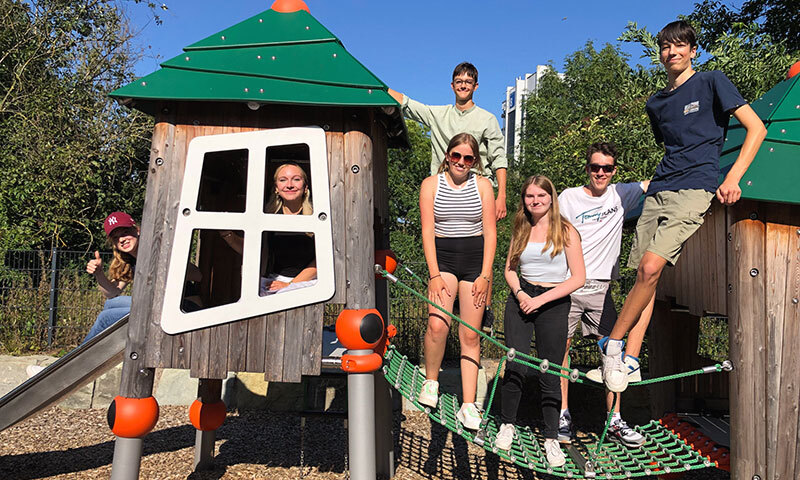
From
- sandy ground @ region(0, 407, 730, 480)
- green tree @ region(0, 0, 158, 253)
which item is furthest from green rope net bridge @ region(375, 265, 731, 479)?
green tree @ region(0, 0, 158, 253)

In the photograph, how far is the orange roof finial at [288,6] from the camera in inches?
140

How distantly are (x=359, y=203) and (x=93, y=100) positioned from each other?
1140cm

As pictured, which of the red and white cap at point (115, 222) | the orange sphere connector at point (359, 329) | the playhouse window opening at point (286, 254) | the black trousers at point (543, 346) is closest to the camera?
the orange sphere connector at point (359, 329)

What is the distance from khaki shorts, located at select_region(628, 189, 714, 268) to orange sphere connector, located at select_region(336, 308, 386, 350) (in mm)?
1616

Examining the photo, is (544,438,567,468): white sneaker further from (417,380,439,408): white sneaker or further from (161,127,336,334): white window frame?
(161,127,336,334): white window frame

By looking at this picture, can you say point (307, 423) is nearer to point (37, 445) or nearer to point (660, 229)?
point (37, 445)

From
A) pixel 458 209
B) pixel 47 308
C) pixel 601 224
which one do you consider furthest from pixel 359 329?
pixel 47 308

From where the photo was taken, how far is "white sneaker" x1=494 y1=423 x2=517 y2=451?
3.35 metres

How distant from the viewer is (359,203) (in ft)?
10.7

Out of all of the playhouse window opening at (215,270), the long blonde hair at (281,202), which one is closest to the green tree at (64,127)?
the playhouse window opening at (215,270)

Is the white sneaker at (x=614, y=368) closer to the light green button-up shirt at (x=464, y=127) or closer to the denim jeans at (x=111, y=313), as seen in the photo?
the light green button-up shirt at (x=464, y=127)

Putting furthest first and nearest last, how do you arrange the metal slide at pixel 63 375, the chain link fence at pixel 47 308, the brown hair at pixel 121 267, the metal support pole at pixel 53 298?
the chain link fence at pixel 47 308 → the metal support pole at pixel 53 298 → the brown hair at pixel 121 267 → the metal slide at pixel 63 375

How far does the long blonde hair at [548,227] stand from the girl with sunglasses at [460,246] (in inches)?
9.3

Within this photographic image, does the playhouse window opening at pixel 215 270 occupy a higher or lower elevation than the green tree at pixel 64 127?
lower
